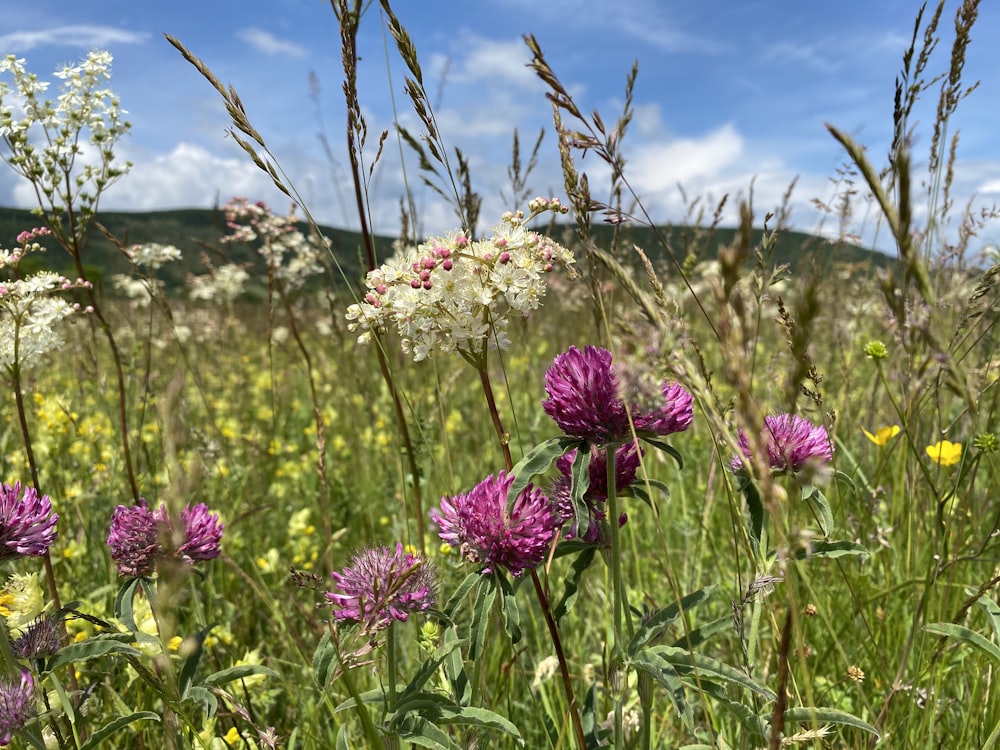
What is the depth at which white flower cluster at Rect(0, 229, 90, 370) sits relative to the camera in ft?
5.77

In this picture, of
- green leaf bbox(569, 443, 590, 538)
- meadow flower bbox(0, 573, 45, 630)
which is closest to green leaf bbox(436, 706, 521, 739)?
green leaf bbox(569, 443, 590, 538)

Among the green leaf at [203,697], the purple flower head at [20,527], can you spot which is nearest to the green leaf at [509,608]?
the green leaf at [203,697]

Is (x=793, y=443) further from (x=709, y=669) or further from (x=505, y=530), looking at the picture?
(x=505, y=530)

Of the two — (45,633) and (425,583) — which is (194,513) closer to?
(45,633)

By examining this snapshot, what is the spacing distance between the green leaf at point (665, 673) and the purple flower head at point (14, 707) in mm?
929

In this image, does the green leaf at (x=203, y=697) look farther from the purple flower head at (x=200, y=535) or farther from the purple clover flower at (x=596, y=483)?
the purple clover flower at (x=596, y=483)

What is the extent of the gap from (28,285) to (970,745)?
238 centimetres

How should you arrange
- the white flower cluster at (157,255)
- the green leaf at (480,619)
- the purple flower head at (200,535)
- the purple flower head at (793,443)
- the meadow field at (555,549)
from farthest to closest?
1. the white flower cluster at (157,255)
2. the purple flower head at (200,535)
3. the purple flower head at (793,443)
4. the green leaf at (480,619)
5. the meadow field at (555,549)

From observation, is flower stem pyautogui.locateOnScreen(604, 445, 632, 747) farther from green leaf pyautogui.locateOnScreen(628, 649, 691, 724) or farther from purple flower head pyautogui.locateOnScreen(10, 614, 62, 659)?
purple flower head pyautogui.locateOnScreen(10, 614, 62, 659)

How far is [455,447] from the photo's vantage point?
4.07m

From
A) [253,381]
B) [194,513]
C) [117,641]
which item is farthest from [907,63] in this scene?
[253,381]

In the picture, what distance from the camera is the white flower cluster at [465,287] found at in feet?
3.99

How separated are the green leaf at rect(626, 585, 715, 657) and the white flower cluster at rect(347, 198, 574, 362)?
53 centimetres

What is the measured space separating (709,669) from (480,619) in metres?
0.37
